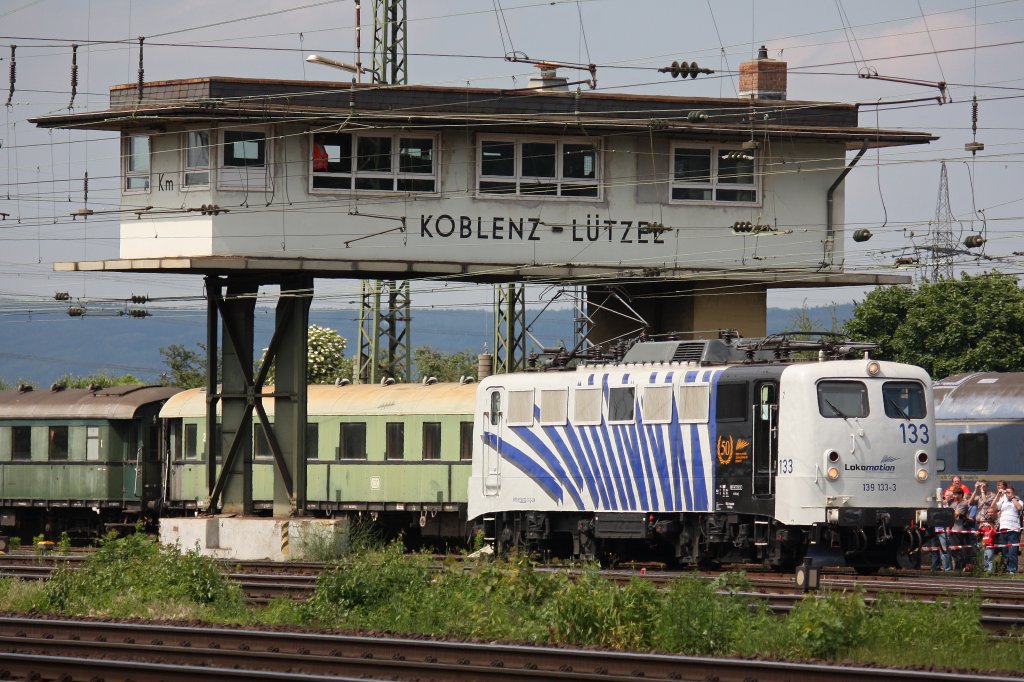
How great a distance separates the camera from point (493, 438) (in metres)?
28.5

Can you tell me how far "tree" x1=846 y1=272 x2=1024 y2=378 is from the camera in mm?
57625

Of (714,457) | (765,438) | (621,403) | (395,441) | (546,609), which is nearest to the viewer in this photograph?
(546,609)

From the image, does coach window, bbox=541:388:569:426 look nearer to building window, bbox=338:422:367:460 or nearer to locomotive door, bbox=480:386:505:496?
locomotive door, bbox=480:386:505:496

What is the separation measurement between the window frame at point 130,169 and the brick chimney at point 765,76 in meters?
12.7

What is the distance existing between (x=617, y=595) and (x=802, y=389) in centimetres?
773

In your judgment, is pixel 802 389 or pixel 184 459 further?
pixel 184 459

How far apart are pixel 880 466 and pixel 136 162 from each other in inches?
666

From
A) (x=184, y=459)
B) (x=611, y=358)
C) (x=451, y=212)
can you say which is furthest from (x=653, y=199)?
(x=184, y=459)

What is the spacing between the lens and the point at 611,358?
28016 millimetres

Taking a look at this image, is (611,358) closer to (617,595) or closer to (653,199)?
(653,199)

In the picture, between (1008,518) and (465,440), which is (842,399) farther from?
(465,440)

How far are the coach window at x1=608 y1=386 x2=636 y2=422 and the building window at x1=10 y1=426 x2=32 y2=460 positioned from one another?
1877cm

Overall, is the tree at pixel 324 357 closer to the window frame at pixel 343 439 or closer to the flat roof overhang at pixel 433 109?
the window frame at pixel 343 439

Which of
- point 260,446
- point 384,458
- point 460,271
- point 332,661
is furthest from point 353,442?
point 332,661
